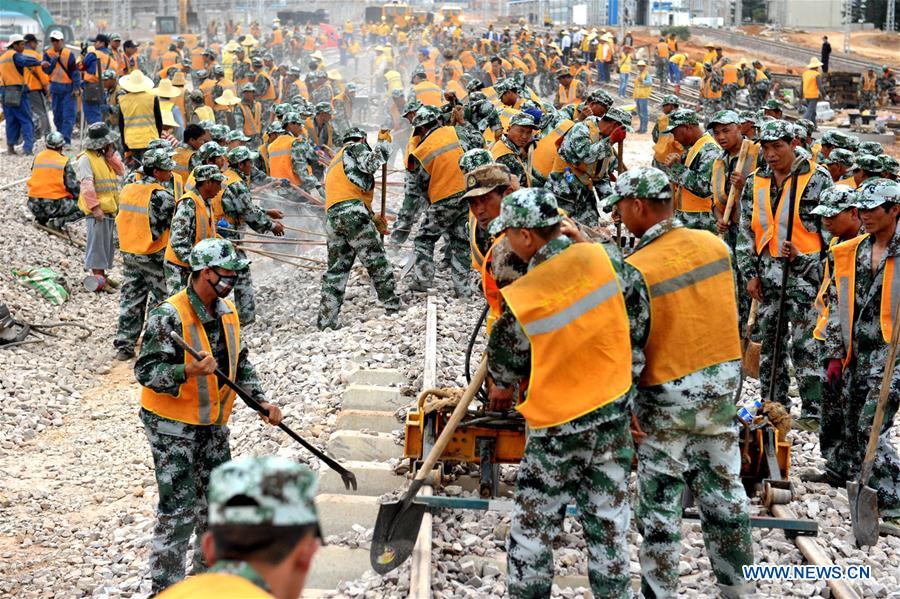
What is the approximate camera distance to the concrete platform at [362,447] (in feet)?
22.3

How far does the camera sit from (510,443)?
560cm

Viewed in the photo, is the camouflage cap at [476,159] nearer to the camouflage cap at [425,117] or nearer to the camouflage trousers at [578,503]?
the camouflage cap at [425,117]

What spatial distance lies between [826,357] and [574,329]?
9.33ft

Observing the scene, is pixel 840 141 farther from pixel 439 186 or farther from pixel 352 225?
pixel 352 225

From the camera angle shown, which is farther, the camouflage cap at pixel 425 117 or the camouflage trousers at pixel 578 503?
the camouflage cap at pixel 425 117

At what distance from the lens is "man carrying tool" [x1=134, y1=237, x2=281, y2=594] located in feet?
16.7

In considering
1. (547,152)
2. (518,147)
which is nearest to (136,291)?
(518,147)

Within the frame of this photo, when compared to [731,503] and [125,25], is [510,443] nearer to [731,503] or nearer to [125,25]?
[731,503]

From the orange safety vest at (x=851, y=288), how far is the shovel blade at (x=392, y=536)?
9.17ft

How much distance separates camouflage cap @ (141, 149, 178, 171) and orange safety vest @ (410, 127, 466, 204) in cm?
230

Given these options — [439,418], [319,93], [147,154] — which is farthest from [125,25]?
[439,418]

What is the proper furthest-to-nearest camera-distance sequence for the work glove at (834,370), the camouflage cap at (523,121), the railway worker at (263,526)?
the camouflage cap at (523,121) → the work glove at (834,370) → the railway worker at (263,526)

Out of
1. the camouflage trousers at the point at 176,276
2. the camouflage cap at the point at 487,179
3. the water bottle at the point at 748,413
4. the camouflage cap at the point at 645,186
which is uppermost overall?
the camouflage cap at the point at 645,186

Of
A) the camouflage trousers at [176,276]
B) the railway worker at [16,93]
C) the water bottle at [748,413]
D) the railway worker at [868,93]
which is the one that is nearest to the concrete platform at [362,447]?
the water bottle at [748,413]
